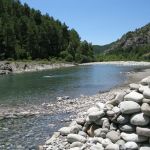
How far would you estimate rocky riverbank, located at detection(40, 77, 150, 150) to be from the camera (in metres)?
21.6

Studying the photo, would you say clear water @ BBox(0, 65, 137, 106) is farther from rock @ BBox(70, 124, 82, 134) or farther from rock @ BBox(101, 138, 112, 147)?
rock @ BBox(101, 138, 112, 147)

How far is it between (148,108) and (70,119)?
14987 mm

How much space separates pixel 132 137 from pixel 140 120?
3.34 ft

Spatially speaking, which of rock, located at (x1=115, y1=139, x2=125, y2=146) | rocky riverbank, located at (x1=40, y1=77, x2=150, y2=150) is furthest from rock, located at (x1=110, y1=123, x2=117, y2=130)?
rock, located at (x1=115, y1=139, x2=125, y2=146)

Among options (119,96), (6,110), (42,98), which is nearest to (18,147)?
(119,96)

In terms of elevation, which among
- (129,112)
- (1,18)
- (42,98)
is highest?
(1,18)

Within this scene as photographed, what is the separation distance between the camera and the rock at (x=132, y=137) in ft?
70.6

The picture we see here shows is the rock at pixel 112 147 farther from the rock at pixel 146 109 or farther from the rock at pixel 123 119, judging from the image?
the rock at pixel 146 109

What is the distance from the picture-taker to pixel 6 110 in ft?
147

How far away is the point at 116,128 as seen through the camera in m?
23.6

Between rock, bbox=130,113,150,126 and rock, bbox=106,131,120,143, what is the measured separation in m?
1.15

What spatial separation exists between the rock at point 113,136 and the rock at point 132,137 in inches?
14.3

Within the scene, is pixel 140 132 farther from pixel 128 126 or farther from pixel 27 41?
pixel 27 41

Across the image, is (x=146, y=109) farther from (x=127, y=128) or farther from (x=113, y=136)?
(x=113, y=136)
